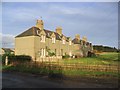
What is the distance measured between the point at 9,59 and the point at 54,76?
15.9 meters

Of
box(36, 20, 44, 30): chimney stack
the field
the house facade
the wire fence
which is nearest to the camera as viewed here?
the wire fence

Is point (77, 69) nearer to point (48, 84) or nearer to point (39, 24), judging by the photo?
point (48, 84)

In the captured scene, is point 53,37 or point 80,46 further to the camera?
point 80,46

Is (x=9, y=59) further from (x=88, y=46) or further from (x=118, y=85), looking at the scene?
(x=88, y=46)

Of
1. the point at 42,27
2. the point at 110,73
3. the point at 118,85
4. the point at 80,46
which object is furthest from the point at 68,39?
the point at 118,85

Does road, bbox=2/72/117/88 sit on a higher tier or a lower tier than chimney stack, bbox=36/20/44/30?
lower

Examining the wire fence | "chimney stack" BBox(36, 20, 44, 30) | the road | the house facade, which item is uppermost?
"chimney stack" BBox(36, 20, 44, 30)

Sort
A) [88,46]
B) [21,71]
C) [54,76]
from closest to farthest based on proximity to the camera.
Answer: [54,76] < [21,71] < [88,46]

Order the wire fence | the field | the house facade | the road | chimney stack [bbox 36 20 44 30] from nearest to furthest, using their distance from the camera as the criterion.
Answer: the road → the wire fence → the field → the house facade → chimney stack [bbox 36 20 44 30]

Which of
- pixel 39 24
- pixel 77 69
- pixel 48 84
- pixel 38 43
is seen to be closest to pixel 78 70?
pixel 77 69

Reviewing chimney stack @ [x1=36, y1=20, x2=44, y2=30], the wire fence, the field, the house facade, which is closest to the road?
the wire fence

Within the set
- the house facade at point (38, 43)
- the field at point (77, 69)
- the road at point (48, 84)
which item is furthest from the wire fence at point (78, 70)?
the house facade at point (38, 43)

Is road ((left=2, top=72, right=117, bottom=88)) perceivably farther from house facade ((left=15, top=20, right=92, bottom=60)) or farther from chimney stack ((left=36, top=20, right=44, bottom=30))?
chimney stack ((left=36, top=20, right=44, bottom=30))

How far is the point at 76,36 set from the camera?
72875mm
